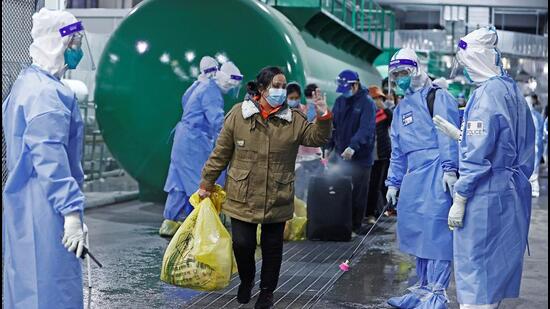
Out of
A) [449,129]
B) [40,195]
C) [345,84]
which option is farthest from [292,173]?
[345,84]

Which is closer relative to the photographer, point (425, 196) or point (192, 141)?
point (425, 196)

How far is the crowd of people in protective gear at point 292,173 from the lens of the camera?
4.40m

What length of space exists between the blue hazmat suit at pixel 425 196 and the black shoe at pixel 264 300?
988mm

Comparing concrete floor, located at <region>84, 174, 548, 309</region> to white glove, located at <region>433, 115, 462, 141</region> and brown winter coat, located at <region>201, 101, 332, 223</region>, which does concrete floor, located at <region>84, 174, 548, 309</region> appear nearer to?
brown winter coat, located at <region>201, 101, 332, 223</region>

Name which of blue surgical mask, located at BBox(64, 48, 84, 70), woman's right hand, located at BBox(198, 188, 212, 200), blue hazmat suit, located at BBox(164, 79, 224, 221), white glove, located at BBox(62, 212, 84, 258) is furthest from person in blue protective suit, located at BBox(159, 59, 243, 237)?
white glove, located at BBox(62, 212, 84, 258)

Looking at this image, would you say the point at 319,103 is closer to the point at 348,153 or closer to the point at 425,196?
the point at 425,196

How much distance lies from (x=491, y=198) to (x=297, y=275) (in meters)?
3.32

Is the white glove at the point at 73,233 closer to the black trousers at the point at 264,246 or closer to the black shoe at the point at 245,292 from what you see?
the black trousers at the point at 264,246

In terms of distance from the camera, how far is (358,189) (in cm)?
1097

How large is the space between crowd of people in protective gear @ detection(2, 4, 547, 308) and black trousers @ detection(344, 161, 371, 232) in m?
2.16

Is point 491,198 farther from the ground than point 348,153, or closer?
farther from the ground

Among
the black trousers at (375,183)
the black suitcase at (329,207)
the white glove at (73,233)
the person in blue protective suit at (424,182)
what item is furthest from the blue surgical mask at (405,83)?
the black trousers at (375,183)

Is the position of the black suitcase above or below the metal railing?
below

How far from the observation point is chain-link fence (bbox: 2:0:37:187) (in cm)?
596
